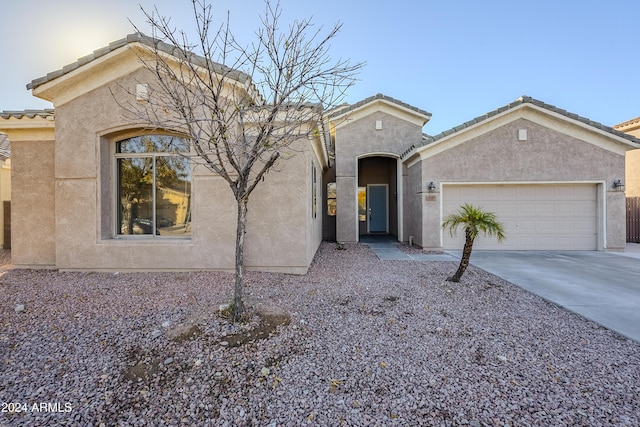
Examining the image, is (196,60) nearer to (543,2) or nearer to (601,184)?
(543,2)

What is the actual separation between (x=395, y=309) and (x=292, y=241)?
2.80m

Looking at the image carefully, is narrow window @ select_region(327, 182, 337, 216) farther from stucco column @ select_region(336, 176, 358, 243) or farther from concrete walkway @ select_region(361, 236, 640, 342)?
concrete walkway @ select_region(361, 236, 640, 342)

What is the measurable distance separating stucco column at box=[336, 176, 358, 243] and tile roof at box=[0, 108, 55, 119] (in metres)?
8.91

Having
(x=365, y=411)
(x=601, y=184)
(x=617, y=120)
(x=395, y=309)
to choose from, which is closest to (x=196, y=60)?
(x=395, y=309)

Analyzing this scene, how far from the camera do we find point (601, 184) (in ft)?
31.2

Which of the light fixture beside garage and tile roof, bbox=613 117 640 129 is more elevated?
tile roof, bbox=613 117 640 129

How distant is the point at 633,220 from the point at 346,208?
11692mm

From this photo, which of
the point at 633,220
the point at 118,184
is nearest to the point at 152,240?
the point at 118,184

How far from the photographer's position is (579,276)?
6.41m

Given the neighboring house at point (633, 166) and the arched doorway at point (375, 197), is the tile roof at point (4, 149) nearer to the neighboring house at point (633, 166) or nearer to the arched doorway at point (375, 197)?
the arched doorway at point (375, 197)

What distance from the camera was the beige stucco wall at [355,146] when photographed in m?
12.0

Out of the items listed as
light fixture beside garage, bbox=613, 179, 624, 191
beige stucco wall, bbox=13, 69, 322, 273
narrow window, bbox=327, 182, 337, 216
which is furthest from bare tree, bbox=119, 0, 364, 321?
light fixture beside garage, bbox=613, 179, 624, 191

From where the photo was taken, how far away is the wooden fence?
1164cm

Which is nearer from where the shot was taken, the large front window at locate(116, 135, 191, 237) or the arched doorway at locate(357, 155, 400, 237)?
the large front window at locate(116, 135, 191, 237)
